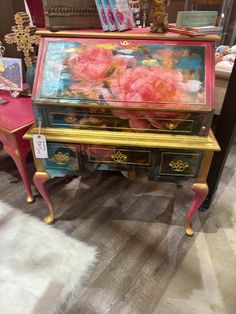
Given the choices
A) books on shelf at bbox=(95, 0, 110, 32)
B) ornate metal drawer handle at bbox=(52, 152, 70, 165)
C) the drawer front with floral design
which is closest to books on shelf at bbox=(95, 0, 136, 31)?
books on shelf at bbox=(95, 0, 110, 32)

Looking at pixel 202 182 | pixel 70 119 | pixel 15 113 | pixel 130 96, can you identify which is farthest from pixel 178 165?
pixel 15 113

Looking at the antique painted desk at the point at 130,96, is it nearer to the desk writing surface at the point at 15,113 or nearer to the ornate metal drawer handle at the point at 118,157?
the ornate metal drawer handle at the point at 118,157

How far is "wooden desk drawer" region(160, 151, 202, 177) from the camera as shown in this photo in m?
1.21

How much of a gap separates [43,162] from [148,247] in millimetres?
804

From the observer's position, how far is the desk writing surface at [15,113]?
56.7 inches

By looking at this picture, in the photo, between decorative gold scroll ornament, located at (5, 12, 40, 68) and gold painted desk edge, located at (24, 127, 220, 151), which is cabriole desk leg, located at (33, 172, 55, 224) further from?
A: decorative gold scroll ornament, located at (5, 12, 40, 68)

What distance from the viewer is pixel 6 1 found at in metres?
1.88

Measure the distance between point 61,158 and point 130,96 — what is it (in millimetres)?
489

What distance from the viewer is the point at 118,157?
4.16ft

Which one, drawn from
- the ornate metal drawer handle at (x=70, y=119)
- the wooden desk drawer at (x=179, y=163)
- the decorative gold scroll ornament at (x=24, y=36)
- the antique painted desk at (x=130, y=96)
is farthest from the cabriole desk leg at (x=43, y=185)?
the decorative gold scroll ornament at (x=24, y=36)

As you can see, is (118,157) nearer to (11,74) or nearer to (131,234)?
(131,234)

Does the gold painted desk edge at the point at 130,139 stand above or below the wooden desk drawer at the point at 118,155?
above

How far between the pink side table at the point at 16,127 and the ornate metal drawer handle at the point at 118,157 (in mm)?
564

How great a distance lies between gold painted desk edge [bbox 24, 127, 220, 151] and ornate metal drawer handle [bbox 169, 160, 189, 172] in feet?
0.37
